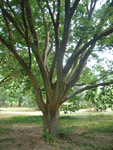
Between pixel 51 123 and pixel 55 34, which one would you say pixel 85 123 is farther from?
pixel 55 34

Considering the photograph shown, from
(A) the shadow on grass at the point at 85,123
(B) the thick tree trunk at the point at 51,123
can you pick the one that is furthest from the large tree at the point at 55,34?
(A) the shadow on grass at the point at 85,123

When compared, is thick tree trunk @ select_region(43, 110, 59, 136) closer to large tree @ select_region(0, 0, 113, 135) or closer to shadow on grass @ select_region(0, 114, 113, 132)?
large tree @ select_region(0, 0, 113, 135)

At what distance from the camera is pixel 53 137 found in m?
6.22

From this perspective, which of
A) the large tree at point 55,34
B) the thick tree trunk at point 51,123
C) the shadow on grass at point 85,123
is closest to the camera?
the large tree at point 55,34

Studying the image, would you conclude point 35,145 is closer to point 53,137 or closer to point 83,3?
point 53,137

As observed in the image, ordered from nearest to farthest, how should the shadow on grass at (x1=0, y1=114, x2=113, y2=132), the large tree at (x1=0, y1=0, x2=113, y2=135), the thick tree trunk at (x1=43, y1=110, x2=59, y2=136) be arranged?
the large tree at (x1=0, y1=0, x2=113, y2=135) → the thick tree trunk at (x1=43, y1=110, x2=59, y2=136) → the shadow on grass at (x1=0, y1=114, x2=113, y2=132)

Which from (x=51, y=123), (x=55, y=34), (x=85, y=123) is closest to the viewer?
(x=55, y=34)

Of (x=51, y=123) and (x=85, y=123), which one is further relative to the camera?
(x=85, y=123)

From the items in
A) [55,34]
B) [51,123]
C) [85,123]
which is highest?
[55,34]

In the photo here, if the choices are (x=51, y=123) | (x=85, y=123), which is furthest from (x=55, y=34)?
(x=85, y=123)

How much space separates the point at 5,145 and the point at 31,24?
16.2 ft

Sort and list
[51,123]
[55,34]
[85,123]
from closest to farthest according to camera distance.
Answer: [55,34] → [51,123] → [85,123]

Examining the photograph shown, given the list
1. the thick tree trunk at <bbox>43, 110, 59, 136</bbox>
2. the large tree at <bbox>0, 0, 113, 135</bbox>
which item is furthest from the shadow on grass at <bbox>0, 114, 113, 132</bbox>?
the large tree at <bbox>0, 0, 113, 135</bbox>

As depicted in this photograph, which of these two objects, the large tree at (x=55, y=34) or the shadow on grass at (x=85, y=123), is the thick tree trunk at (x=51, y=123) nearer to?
the large tree at (x=55, y=34)
